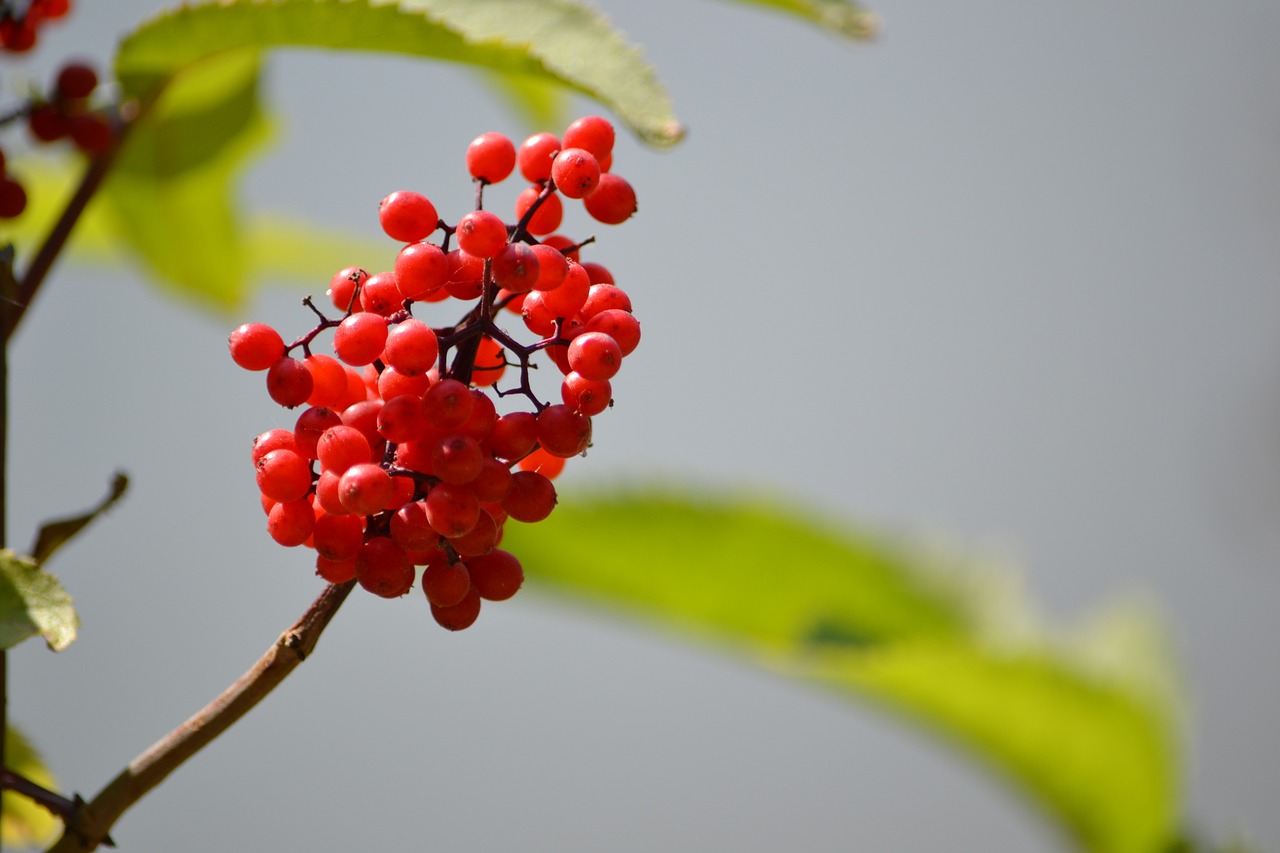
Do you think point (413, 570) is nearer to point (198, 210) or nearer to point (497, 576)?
point (497, 576)

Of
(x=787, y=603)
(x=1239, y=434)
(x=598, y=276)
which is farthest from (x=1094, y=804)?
(x=1239, y=434)

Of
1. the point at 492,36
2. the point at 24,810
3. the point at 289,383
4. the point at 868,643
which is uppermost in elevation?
the point at 868,643

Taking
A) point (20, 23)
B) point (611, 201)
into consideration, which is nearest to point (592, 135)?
point (611, 201)

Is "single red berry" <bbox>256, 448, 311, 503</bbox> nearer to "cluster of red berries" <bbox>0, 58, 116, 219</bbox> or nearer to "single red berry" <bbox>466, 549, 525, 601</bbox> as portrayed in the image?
"single red berry" <bbox>466, 549, 525, 601</bbox>

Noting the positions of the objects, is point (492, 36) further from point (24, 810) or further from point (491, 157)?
point (24, 810)

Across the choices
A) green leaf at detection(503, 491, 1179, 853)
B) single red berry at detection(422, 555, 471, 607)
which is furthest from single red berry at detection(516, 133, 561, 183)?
green leaf at detection(503, 491, 1179, 853)

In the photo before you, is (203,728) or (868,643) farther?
(868,643)
